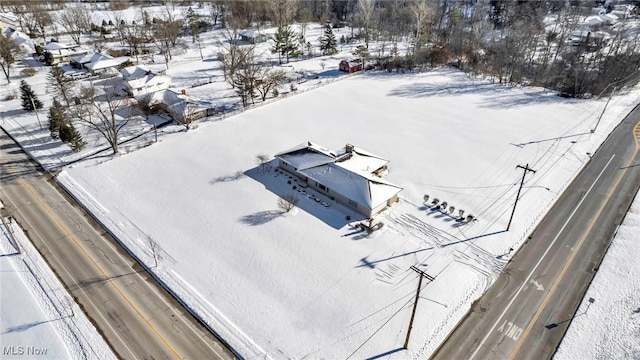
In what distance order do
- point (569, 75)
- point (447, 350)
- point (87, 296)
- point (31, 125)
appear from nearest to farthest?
point (447, 350), point (87, 296), point (31, 125), point (569, 75)

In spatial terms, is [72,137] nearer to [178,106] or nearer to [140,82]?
[178,106]

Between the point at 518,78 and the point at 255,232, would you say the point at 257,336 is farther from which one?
the point at 518,78

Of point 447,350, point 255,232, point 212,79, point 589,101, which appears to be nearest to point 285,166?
point 255,232

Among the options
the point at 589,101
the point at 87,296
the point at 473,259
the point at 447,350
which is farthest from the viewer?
the point at 589,101

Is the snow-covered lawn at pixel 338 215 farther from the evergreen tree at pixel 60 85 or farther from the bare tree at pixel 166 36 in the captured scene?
the bare tree at pixel 166 36

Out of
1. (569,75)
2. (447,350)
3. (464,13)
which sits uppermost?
(464,13)

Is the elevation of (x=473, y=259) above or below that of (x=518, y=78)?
below
